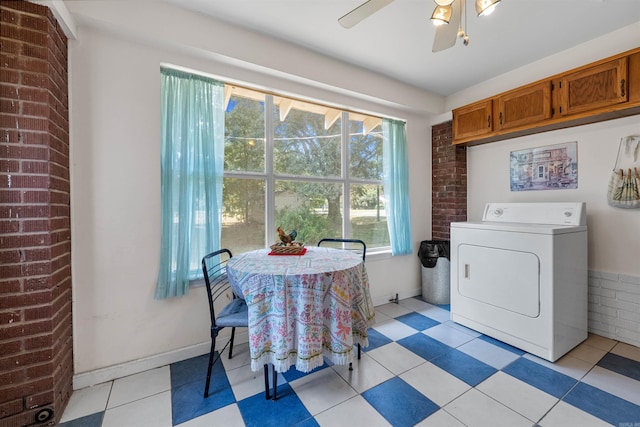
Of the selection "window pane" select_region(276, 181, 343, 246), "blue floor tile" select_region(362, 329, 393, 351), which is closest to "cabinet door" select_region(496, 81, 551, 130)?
"window pane" select_region(276, 181, 343, 246)

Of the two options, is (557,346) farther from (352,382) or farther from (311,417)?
(311,417)

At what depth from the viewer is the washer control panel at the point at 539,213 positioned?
87.4 inches

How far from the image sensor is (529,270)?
2.09 meters

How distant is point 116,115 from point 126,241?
3.00 feet

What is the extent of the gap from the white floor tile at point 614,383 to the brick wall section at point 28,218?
3.38 m

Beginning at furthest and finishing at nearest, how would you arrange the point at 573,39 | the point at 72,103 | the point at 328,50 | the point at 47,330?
the point at 328,50, the point at 573,39, the point at 72,103, the point at 47,330

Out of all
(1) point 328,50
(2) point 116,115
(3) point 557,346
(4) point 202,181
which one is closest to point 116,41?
(2) point 116,115

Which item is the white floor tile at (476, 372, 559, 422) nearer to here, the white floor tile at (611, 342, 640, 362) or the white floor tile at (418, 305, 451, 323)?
the white floor tile at (418, 305, 451, 323)

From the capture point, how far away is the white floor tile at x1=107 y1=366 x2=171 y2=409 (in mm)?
1645

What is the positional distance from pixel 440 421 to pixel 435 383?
0.34 meters

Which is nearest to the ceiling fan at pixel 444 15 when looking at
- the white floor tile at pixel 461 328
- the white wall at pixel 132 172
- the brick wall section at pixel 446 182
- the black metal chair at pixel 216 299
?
the white wall at pixel 132 172

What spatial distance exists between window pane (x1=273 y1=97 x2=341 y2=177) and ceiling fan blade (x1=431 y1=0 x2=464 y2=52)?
4.67ft

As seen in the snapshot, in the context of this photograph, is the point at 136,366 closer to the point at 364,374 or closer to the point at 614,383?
the point at 364,374

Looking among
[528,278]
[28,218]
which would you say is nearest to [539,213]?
[528,278]
